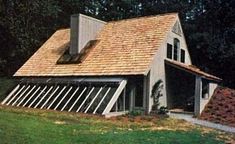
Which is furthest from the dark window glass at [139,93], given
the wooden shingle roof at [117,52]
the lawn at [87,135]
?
the lawn at [87,135]

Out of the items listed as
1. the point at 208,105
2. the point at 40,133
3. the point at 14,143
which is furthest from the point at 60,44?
the point at 14,143

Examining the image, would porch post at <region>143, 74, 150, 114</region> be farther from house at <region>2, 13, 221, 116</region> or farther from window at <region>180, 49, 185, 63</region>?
window at <region>180, 49, 185, 63</region>

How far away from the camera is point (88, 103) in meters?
26.1

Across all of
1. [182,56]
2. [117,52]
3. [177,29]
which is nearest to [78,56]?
[117,52]

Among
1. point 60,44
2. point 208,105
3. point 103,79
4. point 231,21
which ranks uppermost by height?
point 231,21

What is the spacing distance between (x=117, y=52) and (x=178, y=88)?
5411 mm

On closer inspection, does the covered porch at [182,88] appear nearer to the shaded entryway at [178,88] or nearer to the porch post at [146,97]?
the shaded entryway at [178,88]

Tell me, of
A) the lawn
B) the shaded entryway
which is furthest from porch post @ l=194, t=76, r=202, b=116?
the lawn

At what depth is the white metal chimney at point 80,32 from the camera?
31141 mm

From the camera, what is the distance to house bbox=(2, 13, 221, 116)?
25828 mm

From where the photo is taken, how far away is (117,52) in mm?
28531

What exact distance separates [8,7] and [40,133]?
31.4 metres

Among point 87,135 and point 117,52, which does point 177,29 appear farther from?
point 87,135

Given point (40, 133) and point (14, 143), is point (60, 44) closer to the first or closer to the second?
point (40, 133)
